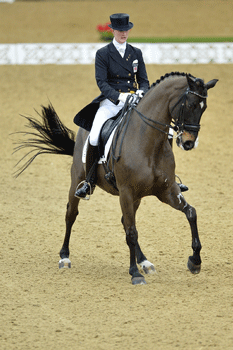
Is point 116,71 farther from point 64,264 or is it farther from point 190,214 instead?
point 64,264

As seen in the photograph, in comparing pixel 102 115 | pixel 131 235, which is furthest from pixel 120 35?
pixel 131 235

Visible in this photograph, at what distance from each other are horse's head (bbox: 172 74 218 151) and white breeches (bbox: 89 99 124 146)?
1.33 meters

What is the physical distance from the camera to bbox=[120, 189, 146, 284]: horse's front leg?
5.53 meters

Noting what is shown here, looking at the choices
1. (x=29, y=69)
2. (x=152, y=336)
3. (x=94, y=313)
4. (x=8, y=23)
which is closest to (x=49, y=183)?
(x=94, y=313)

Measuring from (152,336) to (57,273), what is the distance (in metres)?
1.99

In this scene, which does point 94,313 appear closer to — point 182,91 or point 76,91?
Answer: point 182,91

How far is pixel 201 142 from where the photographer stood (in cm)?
1245

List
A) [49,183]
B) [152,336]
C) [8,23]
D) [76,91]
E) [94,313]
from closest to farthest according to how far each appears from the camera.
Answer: [152,336], [94,313], [49,183], [76,91], [8,23]

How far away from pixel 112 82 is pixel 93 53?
41.2 feet

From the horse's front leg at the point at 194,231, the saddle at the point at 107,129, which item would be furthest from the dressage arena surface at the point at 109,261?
the saddle at the point at 107,129

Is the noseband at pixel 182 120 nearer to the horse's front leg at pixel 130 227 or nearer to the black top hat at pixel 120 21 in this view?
the horse's front leg at pixel 130 227

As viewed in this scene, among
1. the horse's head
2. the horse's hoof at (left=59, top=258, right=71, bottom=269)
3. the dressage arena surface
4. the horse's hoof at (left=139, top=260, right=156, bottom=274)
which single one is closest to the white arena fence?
the dressage arena surface

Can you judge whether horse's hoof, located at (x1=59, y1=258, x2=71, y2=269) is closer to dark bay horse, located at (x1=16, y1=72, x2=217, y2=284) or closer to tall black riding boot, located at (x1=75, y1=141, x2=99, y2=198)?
tall black riding boot, located at (x1=75, y1=141, x2=99, y2=198)

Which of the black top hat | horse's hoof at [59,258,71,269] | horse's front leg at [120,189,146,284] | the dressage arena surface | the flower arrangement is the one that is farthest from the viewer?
the flower arrangement
